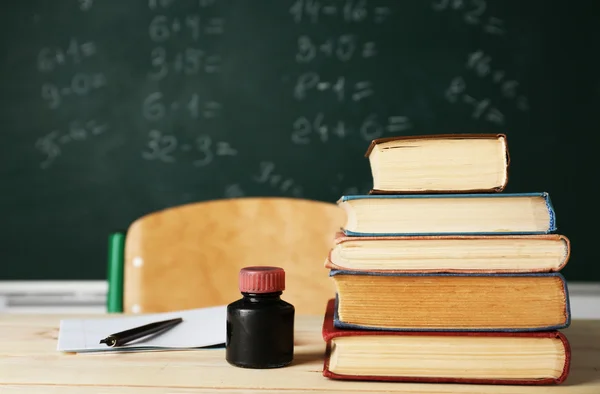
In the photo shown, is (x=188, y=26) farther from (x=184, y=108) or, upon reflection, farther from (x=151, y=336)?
(x=151, y=336)

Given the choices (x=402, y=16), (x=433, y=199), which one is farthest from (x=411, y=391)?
(x=402, y=16)

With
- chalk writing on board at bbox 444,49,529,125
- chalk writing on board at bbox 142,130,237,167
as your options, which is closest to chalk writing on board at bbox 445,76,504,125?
chalk writing on board at bbox 444,49,529,125

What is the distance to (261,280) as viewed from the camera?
0.65m

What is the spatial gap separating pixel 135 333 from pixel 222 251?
623 mm

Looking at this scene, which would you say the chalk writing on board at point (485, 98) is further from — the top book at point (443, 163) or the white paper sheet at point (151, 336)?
the top book at point (443, 163)

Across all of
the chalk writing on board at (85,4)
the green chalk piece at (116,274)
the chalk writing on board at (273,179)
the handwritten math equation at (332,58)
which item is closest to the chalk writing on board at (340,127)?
the handwritten math equation at (332,58)

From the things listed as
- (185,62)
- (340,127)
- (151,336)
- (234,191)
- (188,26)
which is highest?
(188,26)

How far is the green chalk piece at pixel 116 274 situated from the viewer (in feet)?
4.27

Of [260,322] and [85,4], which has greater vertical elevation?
[85,4]

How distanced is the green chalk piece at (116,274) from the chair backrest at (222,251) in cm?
1

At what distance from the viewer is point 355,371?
62 centimetres

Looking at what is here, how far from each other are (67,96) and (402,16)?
130cm

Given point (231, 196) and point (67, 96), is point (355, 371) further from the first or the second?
point (67, 96)

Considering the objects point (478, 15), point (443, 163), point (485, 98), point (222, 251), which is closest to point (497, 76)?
point (485, 98)
